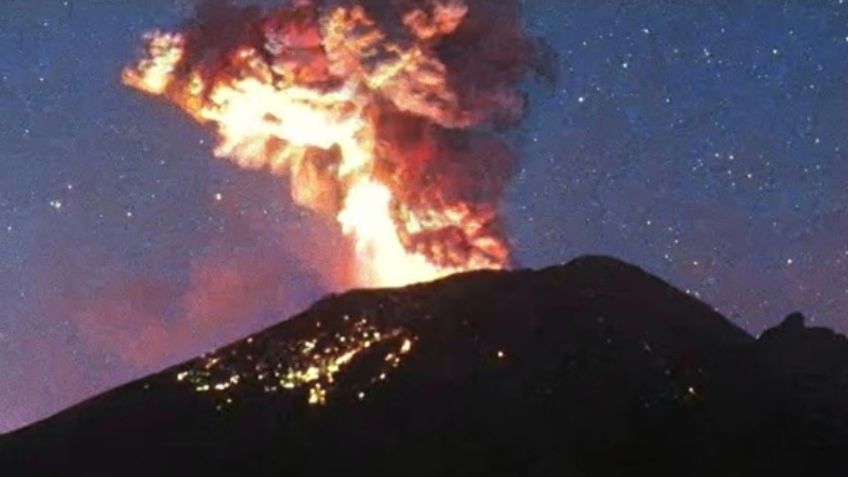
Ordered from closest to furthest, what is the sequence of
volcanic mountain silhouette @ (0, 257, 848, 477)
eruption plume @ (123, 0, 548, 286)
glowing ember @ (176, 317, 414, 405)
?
volcanic mountain silhouette @ (0, 257, 848, 477) < glowing ember @ (176, 317, 414, 405) < eruption plume @ (123, 0, 548, 286)

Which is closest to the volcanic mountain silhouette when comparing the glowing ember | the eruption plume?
the glowing ember

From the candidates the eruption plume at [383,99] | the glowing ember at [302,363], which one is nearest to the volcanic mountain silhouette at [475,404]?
the glowing ember at [302,363]

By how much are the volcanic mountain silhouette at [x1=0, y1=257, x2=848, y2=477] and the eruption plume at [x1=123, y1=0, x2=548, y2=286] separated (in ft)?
74.9

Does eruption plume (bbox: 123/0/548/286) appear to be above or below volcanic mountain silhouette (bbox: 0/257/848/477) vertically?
above

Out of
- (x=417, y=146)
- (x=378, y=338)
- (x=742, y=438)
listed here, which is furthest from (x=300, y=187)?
(x=742, y=438)

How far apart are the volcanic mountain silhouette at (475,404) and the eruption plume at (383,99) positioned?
899 inches

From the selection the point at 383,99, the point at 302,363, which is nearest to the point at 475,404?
the point at 302,363

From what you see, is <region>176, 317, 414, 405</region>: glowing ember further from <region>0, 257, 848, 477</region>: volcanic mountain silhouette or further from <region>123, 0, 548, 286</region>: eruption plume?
<region>123, 0, 548, 286</region>: eruption plume

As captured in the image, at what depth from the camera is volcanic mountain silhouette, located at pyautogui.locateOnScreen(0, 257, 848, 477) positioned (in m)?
19.9

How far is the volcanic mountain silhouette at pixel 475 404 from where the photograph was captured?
19.9 meters

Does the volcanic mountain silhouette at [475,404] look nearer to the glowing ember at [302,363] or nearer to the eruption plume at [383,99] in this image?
the glowing ember at [302,363]

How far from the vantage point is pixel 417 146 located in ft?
154

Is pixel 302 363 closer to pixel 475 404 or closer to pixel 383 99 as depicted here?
pixel 475 404

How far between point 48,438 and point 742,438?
10.3 m
